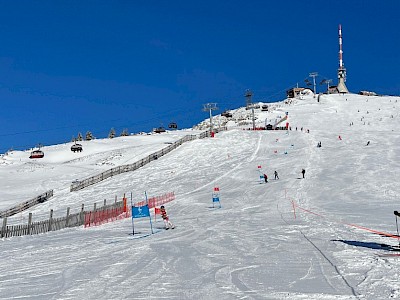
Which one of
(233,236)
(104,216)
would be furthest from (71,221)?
(233,236)

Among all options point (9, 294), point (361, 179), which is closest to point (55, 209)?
point (361, 179)

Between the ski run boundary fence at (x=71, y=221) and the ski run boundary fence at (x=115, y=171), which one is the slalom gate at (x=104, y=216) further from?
the ski run boundary fence at (x=115, y=171)

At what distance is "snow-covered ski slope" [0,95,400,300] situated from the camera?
352 inches

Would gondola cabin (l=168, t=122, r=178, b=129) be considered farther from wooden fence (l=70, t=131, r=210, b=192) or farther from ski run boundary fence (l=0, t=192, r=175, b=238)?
ski run boundary fence (l=0, t=192, r=175, b=238)

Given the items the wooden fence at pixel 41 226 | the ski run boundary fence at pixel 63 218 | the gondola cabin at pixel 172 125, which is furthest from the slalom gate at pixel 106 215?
the gondola cabin at pixel 172 125

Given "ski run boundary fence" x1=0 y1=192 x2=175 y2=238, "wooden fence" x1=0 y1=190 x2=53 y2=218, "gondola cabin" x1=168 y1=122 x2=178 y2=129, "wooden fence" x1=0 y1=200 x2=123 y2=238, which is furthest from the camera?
"gondola cabin" x1=168 y1=122 x2=178 y2=129

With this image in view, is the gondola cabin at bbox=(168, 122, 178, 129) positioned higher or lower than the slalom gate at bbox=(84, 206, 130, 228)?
higher

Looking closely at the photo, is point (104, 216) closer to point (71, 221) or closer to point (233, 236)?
point (71, 221)

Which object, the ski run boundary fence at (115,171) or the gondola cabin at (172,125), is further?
the gondola cabin at (172,125)

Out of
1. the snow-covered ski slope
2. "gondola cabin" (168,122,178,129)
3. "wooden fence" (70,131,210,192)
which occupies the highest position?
"gondola cabin" (168,122,178,129)

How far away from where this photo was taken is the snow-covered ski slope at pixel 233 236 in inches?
352

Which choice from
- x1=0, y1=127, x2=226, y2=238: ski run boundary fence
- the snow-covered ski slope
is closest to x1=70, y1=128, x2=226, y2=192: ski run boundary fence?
the snow-covered ski slope

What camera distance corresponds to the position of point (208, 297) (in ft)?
26.5

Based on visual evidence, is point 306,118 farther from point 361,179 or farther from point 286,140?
point 361,179
